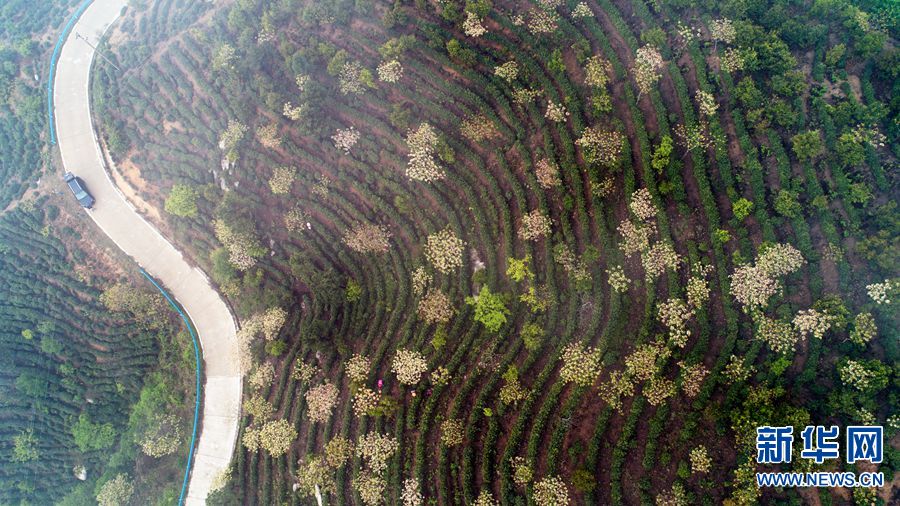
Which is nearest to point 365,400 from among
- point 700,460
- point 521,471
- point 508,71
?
point 521,471

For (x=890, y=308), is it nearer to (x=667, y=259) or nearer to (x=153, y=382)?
(x=667, y=259)

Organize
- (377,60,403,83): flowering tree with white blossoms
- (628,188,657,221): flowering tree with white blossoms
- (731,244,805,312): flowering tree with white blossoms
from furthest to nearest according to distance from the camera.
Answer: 1. (377,60,403,83): flowering tree with white blossoms
2. (628,188,657,221): flowering tree with white blossoms
3. (731,244,805,312): flowering tree with white blossoms

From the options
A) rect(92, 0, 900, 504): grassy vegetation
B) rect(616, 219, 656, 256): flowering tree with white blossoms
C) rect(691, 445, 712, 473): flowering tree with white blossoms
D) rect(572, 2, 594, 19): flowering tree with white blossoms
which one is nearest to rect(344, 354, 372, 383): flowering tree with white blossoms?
rect(92, 0, 900, 504): grassy vegetation

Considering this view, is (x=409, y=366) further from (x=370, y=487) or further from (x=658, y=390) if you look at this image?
(x=658, y=390)

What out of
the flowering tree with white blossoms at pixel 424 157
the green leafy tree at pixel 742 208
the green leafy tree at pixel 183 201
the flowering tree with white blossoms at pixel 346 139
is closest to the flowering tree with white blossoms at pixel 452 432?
the flowering tree with white blossoms at pixel 424 157

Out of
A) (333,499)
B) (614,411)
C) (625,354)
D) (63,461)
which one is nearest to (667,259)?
(625,354)

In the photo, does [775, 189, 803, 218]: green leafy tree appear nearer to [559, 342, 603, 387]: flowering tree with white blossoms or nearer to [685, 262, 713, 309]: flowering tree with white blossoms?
[685, 262, 713, 309]: flowering tree with white blossoms
